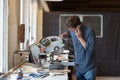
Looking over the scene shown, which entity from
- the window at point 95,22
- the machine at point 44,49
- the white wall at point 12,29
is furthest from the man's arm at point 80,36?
the window at point 95,22

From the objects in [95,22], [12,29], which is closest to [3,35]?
[12,29]

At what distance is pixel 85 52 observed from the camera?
359cm

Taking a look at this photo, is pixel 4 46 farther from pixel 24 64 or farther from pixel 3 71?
pixel 24 64

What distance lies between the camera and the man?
347 cm

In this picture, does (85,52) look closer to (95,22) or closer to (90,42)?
(90,42)

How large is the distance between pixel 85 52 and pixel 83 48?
6cm

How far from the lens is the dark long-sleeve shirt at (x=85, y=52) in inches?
139

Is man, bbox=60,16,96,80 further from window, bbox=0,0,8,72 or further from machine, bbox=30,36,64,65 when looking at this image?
window, bbox=0,0,8,72

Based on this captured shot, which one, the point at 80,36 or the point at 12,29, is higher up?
the point at 12,29

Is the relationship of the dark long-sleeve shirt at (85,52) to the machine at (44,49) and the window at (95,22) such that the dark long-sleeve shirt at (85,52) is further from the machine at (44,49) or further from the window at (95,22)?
the window at (95,22)

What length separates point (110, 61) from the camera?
26.6ft

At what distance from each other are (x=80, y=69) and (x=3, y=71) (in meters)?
1.06

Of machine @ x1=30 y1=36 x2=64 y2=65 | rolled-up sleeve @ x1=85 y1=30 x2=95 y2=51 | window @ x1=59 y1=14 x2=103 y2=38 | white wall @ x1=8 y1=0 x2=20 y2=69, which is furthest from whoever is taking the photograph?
window @ x1=59 y1=14 x2=103 y2=38

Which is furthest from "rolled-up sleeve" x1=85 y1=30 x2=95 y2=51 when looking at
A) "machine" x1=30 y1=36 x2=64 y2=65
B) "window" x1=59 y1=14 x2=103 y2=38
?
"window" x1=59 y1=14 x2=103 y2=38
